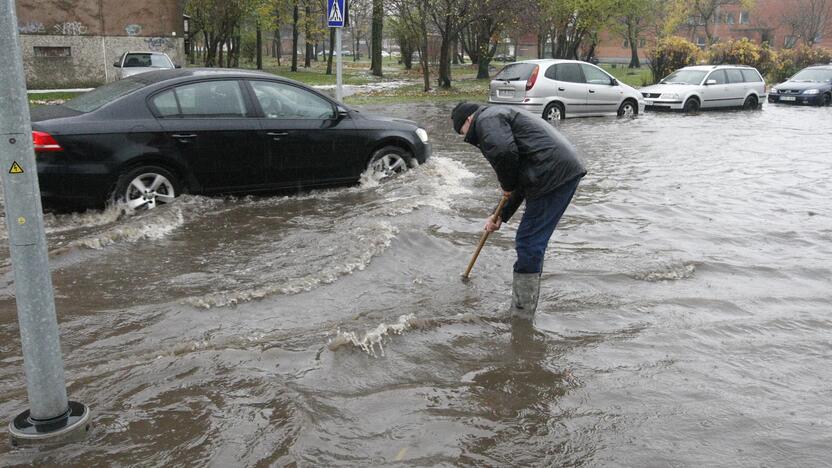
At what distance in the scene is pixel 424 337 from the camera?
4668 mm

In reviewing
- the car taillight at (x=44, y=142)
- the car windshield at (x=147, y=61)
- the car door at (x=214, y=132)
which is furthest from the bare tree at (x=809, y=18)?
the car taillight at (x=44, y=142)

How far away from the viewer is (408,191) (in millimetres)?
8469

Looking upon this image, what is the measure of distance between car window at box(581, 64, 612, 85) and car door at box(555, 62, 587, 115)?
165 millimetres

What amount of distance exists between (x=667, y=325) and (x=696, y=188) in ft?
17.9

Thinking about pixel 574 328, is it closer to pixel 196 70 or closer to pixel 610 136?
pixel 196 70

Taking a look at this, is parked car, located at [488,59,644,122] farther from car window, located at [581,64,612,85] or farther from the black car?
the black car

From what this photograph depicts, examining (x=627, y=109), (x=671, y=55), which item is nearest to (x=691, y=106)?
(x=627, y=109)

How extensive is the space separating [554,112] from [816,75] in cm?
1362

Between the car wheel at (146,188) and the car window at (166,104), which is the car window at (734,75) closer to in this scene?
the car window at (166,104)

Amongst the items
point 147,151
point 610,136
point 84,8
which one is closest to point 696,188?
point 610,136

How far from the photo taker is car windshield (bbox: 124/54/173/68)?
20750 mm

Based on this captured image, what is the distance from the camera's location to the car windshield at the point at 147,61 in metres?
20.8

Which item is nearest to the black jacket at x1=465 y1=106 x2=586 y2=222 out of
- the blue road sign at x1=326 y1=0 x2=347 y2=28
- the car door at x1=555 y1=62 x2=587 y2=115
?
the blue road sign at x1=326 y1=0 x2=347 y2=28

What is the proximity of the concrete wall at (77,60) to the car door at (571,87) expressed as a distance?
14.9 m
